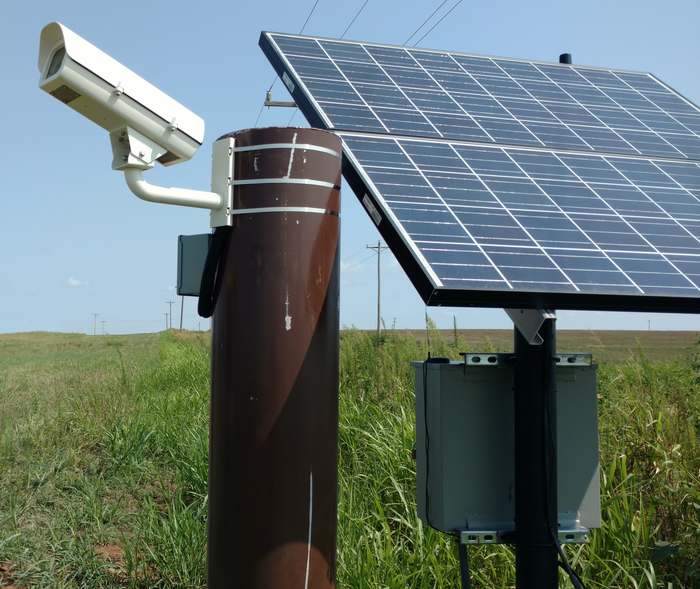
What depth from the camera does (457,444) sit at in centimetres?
289

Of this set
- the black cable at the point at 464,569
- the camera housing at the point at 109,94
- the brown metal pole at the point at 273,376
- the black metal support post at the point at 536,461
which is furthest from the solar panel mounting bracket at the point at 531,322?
the camera housing at the point at 109,94

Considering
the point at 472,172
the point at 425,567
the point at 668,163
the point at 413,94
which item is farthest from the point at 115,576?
the point at 668,163

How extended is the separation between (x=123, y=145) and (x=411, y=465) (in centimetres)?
367

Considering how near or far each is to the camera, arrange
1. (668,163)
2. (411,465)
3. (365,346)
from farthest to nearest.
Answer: (365,346), (411,465), (668,163)

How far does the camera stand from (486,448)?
9.64 feet

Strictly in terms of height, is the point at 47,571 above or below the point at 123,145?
below

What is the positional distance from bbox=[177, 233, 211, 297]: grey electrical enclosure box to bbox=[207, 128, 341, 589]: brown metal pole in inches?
8.2

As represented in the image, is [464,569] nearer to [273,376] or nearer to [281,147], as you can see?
[273,376]

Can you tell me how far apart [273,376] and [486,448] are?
1.06 m

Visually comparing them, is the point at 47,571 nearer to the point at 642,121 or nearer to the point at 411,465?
the point at 411,465

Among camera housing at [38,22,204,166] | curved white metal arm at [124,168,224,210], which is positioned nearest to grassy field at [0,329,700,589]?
curved white metal arm at [124,168,224,210]

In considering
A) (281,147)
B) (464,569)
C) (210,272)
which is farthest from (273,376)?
(464,569)

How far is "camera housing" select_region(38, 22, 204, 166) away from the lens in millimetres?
2377

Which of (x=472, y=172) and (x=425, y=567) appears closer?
(x=472, y=172)
